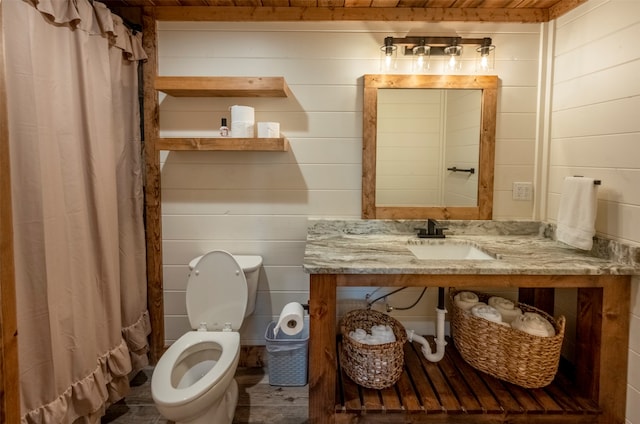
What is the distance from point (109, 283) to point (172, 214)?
0.62m

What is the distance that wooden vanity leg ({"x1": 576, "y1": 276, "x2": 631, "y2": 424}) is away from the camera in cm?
182

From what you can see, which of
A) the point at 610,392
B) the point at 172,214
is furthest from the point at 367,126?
the point at 610,392

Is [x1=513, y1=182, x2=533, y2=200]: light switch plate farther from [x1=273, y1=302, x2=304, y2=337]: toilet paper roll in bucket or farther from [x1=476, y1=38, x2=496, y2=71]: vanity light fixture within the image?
[x1=273, y1=302, x2=304, y2=337]: toilet paper roll in bucket

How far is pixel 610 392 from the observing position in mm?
1865

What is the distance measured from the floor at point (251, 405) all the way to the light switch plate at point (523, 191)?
1.75m

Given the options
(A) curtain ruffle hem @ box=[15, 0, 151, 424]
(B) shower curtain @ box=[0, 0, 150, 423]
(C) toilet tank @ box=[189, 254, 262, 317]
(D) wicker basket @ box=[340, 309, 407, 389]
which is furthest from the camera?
(C) toilet tank @ box=[189, 254, 262, 317]

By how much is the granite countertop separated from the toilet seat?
0.60 meters

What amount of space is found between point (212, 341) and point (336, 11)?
200 centimetres

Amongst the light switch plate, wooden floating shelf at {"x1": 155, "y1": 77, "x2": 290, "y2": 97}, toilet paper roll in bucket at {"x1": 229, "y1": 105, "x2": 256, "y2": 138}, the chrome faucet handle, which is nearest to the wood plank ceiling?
wooden floating shelf at {"x1": 155, "y1": 77, "x2": 290, "y2": 97}

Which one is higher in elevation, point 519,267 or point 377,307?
point 519,267

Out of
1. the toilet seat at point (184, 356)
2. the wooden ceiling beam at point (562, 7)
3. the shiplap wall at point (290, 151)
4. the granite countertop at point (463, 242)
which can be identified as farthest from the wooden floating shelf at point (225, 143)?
the wooden ceiling beam at point (562, 7)

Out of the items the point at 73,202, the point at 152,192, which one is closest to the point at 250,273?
the point at 152,192

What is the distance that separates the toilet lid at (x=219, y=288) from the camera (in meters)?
2.18

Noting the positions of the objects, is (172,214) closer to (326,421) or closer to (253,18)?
(253,18)
